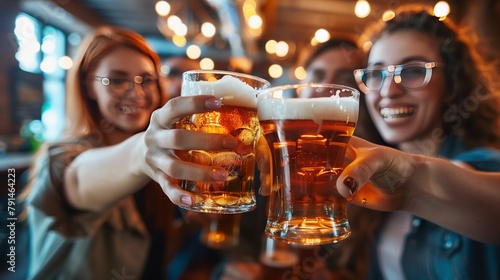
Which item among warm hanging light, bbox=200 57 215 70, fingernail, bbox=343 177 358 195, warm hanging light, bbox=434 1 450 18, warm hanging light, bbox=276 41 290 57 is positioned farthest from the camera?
warm hanging light, bbox=276 41 290 57

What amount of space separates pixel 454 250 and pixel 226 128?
55 centimetres

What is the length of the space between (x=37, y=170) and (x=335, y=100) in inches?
25.8

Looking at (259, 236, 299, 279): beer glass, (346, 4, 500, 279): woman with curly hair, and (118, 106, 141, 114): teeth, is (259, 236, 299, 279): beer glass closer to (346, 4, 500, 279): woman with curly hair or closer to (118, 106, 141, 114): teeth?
(346, 4, 500, 279): woman with curly hair

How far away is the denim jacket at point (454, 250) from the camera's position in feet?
2.38

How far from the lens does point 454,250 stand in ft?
2.42

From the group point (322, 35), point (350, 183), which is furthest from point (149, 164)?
point (322, 35)

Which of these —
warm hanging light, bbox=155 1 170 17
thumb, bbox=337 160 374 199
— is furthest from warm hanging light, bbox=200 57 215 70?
thumb, bbox=337 160 374 199

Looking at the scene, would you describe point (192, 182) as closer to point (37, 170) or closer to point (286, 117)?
point (286, 117)

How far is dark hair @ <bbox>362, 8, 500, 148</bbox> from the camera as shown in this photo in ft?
2.24

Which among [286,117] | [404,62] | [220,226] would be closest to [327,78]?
[404,62]

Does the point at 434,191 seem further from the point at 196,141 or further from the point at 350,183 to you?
the point at 196,141

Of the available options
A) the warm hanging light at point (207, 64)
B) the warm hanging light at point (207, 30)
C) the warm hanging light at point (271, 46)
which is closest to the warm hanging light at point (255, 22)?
the warm hanging light at point (271, 46)

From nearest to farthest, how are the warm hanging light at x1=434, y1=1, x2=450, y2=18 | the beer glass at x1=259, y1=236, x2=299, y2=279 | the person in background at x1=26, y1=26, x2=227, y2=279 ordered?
1. the person in background at x1=26, y1=26, x2=227, y2=279
2. the warm hanging light at x1=434, y1=1, x2=450, y2=18
3. the beer glass at x1=259, y1=236, x2=299, y2=279

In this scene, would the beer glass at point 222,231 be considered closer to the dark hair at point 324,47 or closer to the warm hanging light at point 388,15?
the dark hair at point 324,47
